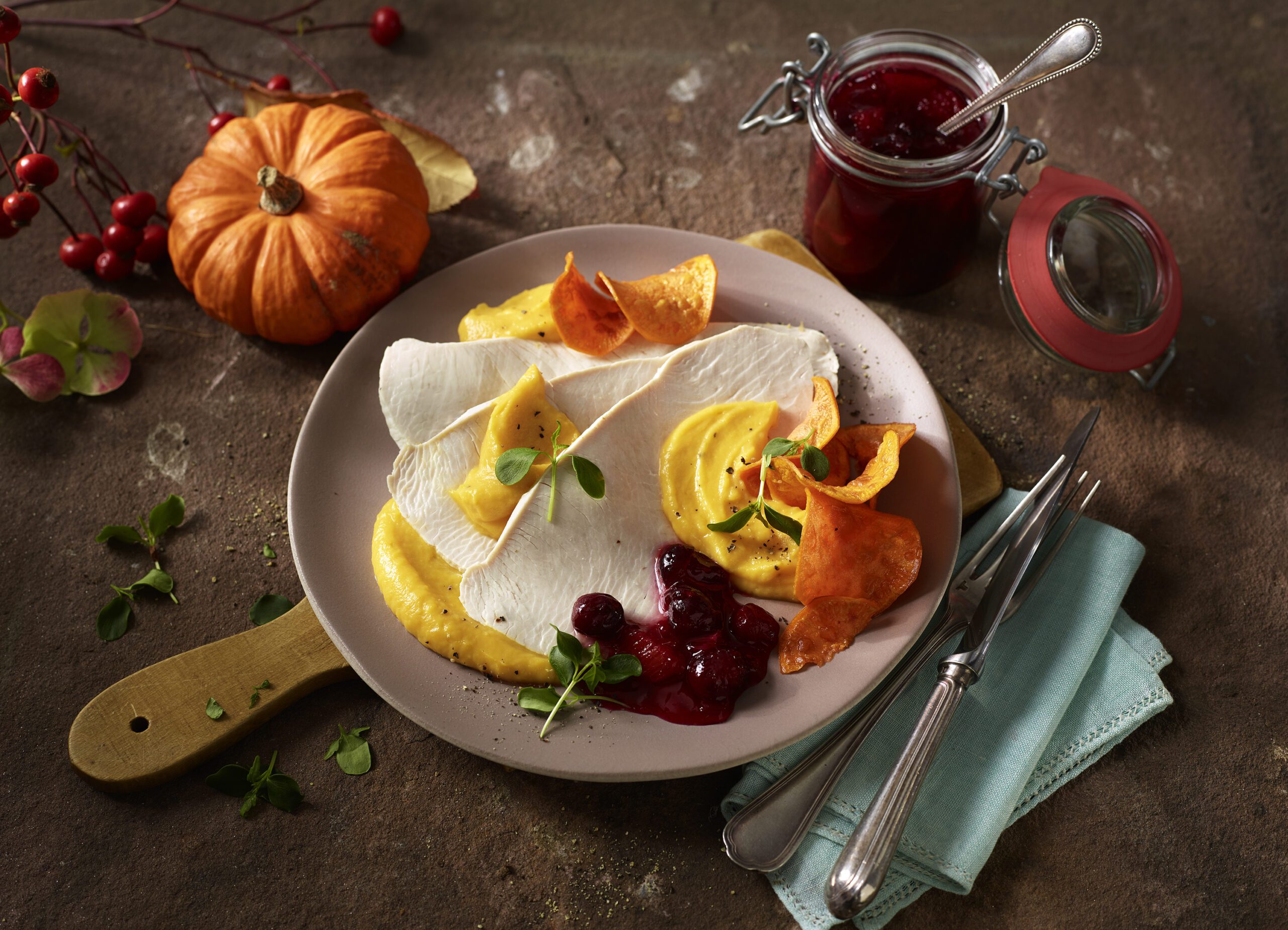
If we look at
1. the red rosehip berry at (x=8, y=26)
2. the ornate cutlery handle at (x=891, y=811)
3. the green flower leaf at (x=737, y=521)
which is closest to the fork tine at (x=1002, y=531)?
the ornate cutlery handle at (x=891, y=811)

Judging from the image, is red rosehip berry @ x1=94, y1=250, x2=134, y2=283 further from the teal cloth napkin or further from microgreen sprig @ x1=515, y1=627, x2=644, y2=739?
the teal cloth napkin

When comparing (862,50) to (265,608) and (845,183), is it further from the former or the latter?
(265,608)

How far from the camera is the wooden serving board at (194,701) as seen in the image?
84.0 inches

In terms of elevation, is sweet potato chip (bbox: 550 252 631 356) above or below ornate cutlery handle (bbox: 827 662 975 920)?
above

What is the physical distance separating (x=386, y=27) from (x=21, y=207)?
1.44 m

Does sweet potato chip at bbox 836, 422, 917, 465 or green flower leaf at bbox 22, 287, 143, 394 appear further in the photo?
green flower leaf at bbox 22, 287, 143, 394

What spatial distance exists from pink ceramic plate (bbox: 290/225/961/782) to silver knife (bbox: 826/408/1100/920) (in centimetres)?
14

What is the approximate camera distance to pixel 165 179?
3062 millimetres

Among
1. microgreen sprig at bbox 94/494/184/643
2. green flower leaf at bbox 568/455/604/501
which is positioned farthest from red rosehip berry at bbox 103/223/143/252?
green flower leaf at bbox 568/455/604/501

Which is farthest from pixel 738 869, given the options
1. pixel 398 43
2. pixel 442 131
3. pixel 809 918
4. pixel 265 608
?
pixel 398 43

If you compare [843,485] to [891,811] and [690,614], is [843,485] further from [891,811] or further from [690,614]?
[891,811]

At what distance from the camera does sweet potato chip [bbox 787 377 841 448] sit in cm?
217

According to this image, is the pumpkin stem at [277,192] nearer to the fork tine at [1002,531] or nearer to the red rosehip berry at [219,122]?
the red rosehip berry at [219,122]

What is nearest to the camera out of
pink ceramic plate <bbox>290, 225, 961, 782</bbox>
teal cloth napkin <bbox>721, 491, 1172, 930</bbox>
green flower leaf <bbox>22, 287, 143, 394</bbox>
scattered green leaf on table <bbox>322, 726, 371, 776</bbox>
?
pink ceramic plate <bbox>290, 225, 961, 782</bbox>
